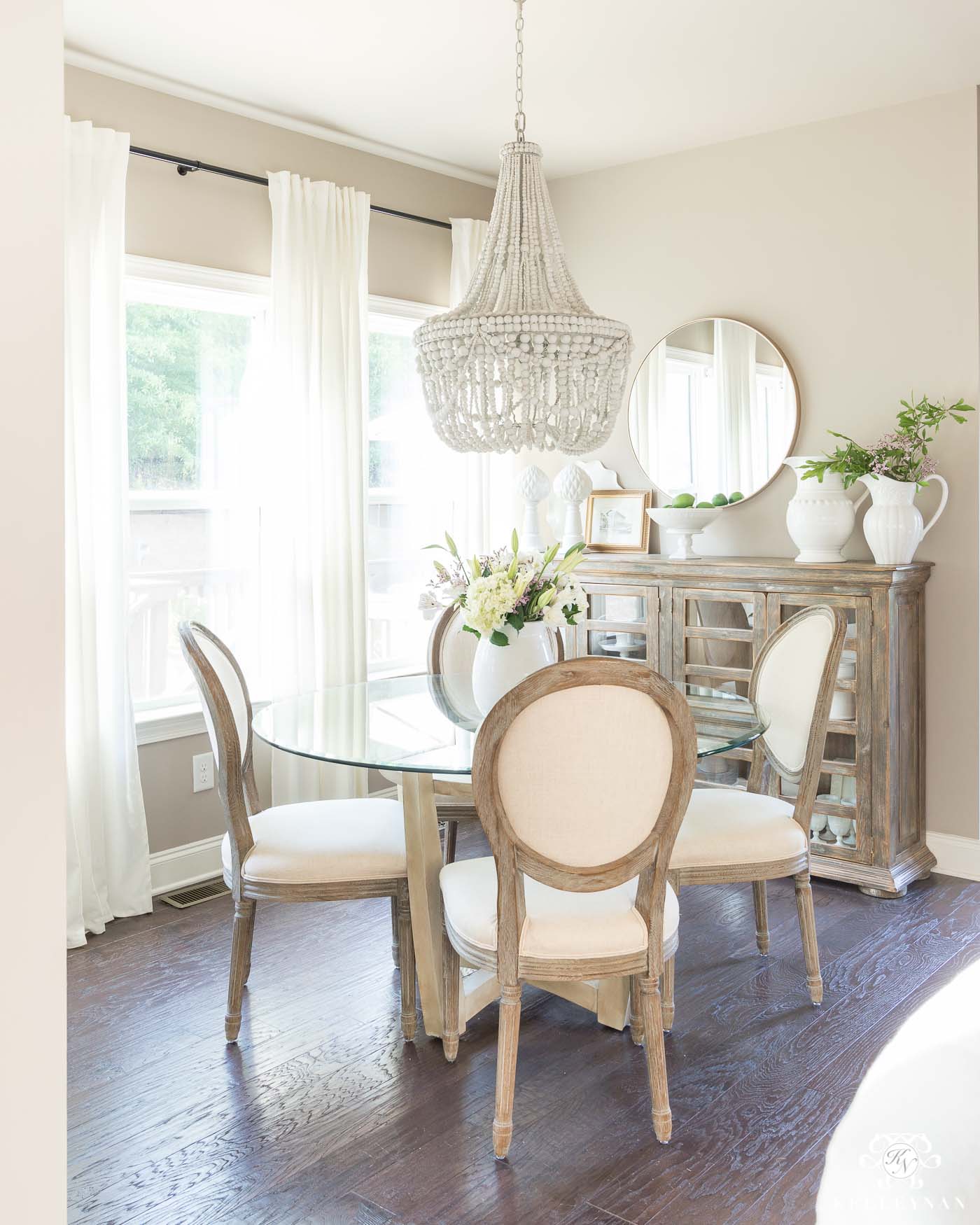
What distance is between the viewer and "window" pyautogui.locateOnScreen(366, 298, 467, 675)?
4.55 meters

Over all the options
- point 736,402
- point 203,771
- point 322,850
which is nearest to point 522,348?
point 322,850

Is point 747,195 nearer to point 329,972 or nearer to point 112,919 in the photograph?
point 329,972

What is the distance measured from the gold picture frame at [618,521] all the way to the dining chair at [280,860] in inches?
88.9

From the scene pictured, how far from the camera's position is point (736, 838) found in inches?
107

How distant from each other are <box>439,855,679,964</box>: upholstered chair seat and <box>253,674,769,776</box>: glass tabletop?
30 cm

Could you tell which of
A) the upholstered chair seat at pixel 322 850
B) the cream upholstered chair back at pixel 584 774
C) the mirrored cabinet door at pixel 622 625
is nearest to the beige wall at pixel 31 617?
the cream upholstered chair back at pixel 584 774

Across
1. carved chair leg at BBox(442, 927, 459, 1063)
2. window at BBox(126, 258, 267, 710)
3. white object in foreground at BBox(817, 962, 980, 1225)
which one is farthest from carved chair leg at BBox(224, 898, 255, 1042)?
white object in foreground at BBox(817, 962, 980, 1225)

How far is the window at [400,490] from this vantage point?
14.9 ft

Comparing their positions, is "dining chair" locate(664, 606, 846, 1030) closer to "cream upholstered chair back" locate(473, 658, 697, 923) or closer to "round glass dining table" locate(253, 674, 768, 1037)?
"round glass dining table" locate(253, 674, 768, 1037)

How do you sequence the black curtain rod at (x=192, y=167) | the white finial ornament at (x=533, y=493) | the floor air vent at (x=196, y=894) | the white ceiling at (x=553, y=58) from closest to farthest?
the white ceiling at (x=553, y=58), the black curtain rod at (x=192, y=167), the floor air vent at (x=196, y=894), the white finial ornament at (x=533, y=493)

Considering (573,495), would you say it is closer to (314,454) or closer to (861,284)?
(314,454)

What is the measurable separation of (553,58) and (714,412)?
1542 mm

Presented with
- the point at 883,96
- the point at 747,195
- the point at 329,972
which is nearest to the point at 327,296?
the point at 747,195

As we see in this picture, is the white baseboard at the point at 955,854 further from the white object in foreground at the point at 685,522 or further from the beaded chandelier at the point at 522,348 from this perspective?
the beaded chandelier at the point at 522,348
